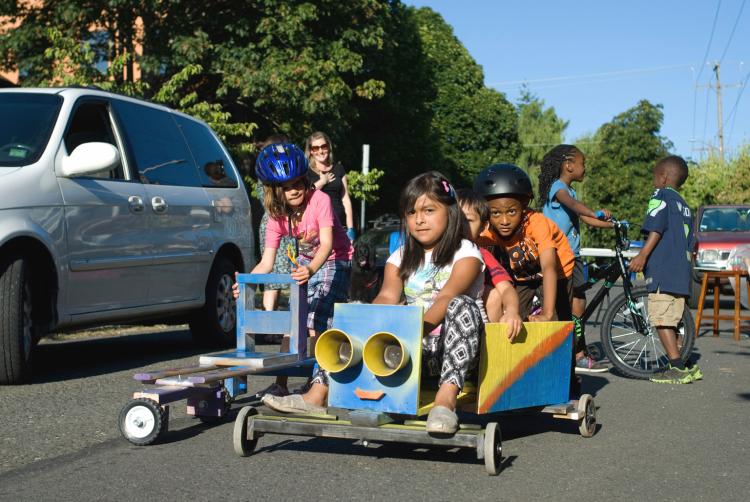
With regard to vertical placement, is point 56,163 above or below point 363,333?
above

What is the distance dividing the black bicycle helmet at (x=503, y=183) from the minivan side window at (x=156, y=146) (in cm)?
341

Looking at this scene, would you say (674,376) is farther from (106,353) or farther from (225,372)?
(106,353)

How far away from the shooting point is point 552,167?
9047mm

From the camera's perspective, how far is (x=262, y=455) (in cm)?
520

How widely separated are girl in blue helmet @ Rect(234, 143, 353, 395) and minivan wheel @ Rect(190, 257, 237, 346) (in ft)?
9.50

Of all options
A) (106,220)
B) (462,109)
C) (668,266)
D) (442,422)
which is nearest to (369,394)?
(442,422)

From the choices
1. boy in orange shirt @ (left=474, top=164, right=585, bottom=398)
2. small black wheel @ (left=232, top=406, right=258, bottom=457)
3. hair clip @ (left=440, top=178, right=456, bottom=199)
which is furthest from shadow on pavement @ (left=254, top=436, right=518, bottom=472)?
hair clip @ (left=440, top=178, right=456, bottom=199)

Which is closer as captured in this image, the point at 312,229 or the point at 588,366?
the point at 312,229

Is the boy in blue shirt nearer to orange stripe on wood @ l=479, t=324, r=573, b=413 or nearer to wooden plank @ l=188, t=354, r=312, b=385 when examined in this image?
orange stripe on wood @ l=479, t=324, r=573, b=413

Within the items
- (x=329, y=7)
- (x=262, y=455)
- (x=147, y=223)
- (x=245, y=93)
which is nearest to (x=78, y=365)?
(x=147, y=223)

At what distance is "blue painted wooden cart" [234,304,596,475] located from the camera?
471cm

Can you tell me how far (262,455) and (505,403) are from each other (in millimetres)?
1200

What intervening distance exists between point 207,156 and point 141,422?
190 inches

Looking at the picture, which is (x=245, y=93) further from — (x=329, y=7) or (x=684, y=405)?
(x=684, y=405)
